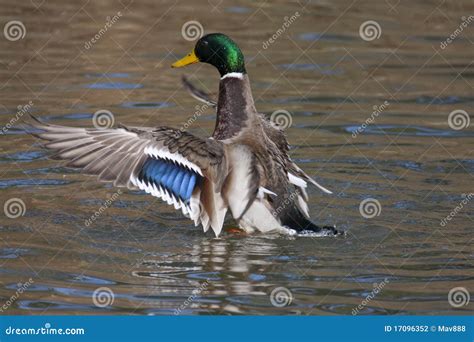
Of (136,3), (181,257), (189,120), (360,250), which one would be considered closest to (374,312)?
(360,250)

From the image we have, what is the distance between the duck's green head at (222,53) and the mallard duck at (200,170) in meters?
0.68

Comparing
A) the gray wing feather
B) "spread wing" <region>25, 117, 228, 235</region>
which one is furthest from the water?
the gray wing feather

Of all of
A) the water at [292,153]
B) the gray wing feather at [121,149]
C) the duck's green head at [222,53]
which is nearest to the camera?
the water at [292,153]

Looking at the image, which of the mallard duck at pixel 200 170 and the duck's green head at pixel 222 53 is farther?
the duck's green head at pixel 222 53

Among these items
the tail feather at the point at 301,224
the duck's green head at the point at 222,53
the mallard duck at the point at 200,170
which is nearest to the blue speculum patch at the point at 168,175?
the mallard duck at the point at 200,170

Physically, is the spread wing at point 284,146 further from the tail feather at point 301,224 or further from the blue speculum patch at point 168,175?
the blue speculum patch at point 168,175

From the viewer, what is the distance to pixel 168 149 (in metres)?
8.92

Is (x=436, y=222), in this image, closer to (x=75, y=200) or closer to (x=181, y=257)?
(x=181, y=257)

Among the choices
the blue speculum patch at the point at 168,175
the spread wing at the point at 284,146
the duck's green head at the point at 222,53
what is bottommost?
the blue speculum patch at the point at 168,175

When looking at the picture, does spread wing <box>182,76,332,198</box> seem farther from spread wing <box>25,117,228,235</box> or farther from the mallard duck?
spread wing <box>25,117,228,235</box>

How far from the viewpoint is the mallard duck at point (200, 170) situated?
29.2ft

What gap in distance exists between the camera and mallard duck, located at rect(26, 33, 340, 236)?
889cm

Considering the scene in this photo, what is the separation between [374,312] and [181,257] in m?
1.79

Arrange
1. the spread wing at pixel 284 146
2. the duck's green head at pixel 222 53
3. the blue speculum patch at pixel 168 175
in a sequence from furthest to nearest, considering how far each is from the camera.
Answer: the duck's green head at pixel 222 53, the spread wing at pixel 284 146, the blue speculum patch at pixel 168 175
